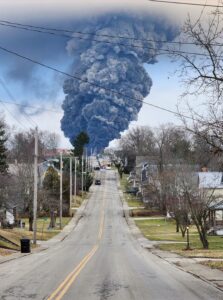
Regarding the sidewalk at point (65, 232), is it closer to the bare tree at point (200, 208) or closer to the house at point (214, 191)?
the bare tree at point (200, 208)

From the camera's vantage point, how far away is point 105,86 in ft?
508

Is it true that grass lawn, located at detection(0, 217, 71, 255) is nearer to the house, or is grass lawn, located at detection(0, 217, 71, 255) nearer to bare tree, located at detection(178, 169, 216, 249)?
bare tree, located at detection(178, 169, 216, 249)

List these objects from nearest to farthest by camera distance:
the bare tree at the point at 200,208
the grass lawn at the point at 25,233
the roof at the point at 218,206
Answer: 1. the grass lawn at the point at 25,233
2. the bare tree at the point at 200,208
3. the roof at the point at 218,206

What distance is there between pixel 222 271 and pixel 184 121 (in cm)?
684

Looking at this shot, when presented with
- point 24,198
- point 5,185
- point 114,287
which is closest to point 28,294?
point 114,287

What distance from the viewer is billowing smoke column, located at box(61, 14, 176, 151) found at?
154625 millimetres

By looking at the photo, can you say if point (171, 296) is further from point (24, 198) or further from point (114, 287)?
point (24, 198)

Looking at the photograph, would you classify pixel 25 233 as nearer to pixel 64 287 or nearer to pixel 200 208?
pixel 200 208

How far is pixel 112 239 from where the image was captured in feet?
210

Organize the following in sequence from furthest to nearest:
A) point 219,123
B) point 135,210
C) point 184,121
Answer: point 135,210 < point 184,121 < point 219,123

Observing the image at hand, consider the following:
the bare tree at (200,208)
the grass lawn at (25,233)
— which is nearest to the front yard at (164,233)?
the bare tree at (200,208)

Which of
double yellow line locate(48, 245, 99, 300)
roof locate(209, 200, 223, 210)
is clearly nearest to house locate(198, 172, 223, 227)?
roof locate(209, 200, 223, 210)

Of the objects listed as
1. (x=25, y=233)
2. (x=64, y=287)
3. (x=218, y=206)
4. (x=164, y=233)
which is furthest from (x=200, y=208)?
(x=64, y=287)

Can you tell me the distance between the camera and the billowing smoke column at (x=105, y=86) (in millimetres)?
154625
